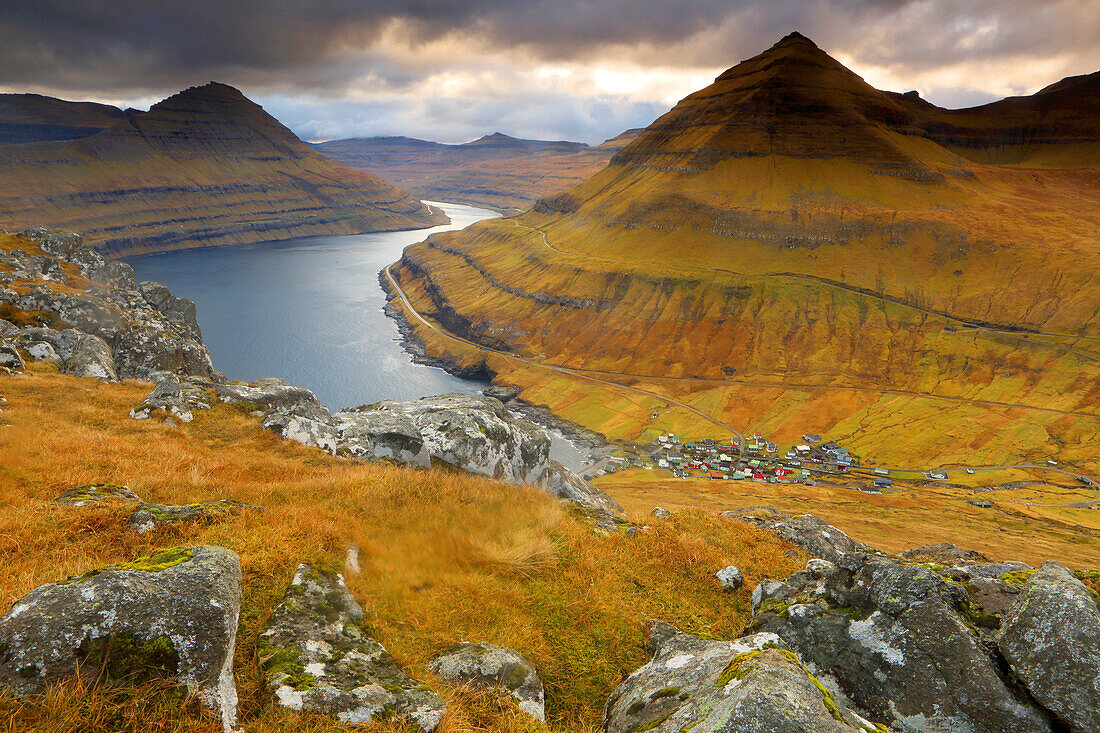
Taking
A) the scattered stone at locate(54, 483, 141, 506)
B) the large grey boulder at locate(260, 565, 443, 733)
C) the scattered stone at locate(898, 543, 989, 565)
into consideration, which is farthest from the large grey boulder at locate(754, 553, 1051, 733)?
the scattered stone at locate(54, 483, 141, 506)

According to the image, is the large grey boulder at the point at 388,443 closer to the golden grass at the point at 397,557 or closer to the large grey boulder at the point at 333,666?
the golden grass at the point at 397,557

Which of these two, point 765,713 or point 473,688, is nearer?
point 765,713

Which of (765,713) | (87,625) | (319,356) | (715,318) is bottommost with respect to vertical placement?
(319,356)

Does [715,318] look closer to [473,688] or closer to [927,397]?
[927,397]

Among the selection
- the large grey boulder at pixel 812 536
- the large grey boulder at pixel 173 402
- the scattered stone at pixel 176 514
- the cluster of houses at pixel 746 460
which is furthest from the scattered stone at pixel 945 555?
the cluster of houses at pixel 746 460

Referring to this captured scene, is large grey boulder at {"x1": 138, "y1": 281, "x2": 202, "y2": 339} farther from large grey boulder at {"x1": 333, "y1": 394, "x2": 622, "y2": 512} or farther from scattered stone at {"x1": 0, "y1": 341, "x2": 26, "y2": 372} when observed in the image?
large grey boulder at {"x1": 333, "y1": 394, "x2": 622, "y2": 512}

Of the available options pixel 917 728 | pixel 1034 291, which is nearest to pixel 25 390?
pixel 917 728
